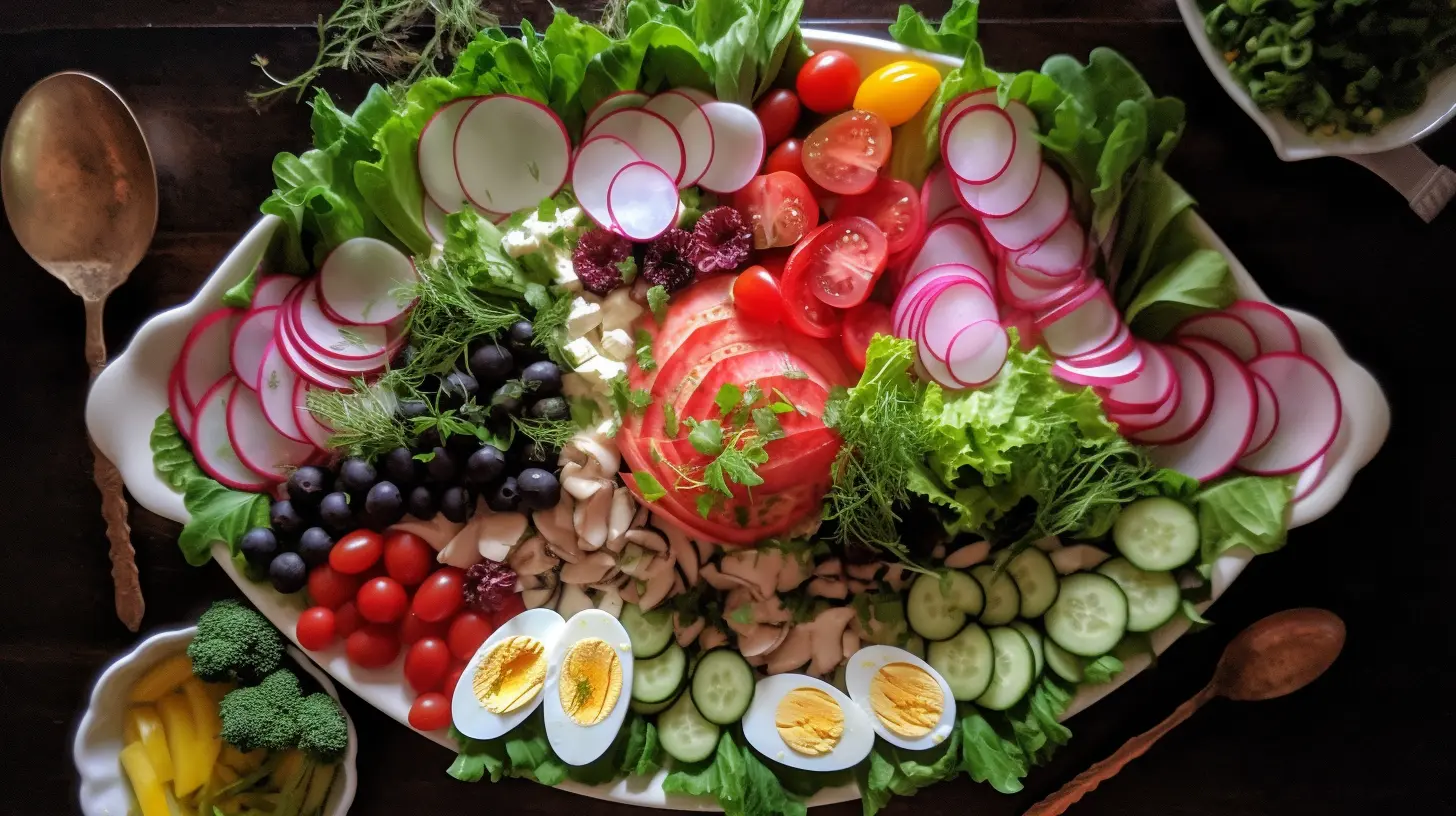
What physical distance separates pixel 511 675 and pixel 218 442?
808 mm

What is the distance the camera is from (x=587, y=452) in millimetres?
1723

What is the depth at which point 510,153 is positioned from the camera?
1.80 m

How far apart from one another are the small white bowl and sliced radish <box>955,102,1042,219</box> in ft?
5.73

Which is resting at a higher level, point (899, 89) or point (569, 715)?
point (899, 89)

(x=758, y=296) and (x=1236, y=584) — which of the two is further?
(x=1236, y=584)

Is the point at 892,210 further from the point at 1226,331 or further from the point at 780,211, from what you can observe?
the point at 1226,331

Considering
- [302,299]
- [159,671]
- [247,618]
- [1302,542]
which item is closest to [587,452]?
[302,299]

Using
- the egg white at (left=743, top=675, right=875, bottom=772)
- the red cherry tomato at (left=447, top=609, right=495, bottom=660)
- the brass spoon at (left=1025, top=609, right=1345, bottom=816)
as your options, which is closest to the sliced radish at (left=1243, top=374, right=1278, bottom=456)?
the brass spoon at (left=1025, top=609, right=1345, bottom=816)

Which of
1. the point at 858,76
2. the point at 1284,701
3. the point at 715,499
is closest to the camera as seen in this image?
the point at 715,499

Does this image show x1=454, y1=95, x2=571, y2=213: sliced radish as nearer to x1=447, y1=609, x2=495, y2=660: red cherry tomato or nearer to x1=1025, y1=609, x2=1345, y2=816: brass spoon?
x1=447, y1=609, x2=495, y2=660: red cherry tomato

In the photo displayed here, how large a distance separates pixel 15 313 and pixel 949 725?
2.35m

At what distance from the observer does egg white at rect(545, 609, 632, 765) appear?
169 centimetres

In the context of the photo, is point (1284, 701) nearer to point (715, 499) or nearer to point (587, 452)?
point (715, 499)

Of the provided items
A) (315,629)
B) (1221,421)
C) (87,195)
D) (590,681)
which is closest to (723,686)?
(590,681)
